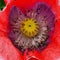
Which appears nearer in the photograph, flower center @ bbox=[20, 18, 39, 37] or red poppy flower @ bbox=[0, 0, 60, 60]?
red poppy flower @ bbox=[0, 0, 60, 60]

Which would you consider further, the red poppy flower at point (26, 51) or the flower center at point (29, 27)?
the flower center at point (29, 27)

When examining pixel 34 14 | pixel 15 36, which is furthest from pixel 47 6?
pixel 15 36

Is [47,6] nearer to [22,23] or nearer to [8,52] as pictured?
[22,23]
